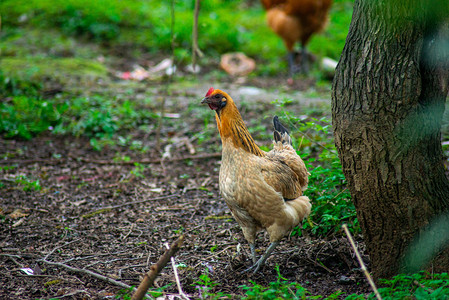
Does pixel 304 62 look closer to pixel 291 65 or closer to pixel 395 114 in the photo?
pixel 291 65

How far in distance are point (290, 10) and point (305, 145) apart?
430 centimetres

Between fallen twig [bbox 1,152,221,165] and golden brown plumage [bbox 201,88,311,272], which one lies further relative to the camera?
fallen twig [bbox 1,152,221,165]

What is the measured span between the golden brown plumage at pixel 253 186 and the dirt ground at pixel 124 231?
354 millimetres

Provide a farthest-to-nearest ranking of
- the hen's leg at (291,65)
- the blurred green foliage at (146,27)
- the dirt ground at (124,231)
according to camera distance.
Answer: the blurred green foliage at (146,27) → the hen's leg at (291,65) → the dirt ground at (124,231)

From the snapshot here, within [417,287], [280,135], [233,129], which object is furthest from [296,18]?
[417,287]

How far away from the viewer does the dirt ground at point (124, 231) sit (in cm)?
337

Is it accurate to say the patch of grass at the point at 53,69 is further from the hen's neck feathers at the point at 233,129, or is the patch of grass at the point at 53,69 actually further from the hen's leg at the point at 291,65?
the hen's neck feathers at the point at 233,129

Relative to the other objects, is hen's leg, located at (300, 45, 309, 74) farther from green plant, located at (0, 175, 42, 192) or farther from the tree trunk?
the tree trunk

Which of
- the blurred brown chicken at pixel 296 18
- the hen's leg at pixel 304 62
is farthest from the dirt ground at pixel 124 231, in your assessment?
the hen's leg at pixel 304 62

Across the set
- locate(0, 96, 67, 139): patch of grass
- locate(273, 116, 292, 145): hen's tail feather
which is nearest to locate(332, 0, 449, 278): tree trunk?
locate(273, 116, 292, 145): hen's tail feather

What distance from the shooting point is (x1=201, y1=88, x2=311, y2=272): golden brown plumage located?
346 cm

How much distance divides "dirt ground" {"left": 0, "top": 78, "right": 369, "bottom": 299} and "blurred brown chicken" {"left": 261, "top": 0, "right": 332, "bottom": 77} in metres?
4.07

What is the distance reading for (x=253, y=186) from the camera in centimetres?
344

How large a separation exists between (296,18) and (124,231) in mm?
6540
